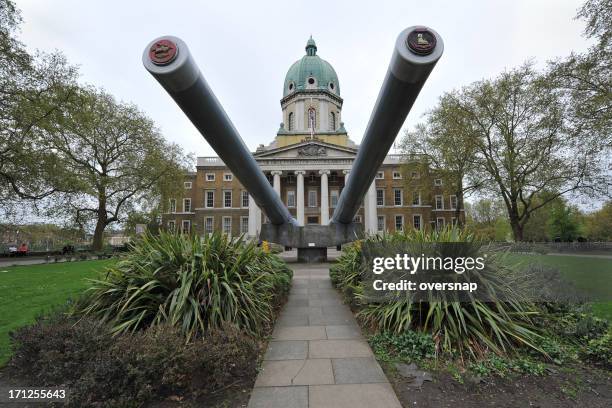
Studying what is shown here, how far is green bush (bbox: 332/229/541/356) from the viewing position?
12.7ft

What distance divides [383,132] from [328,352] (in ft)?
9.66

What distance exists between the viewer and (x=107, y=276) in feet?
16.1

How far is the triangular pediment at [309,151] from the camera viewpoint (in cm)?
4034

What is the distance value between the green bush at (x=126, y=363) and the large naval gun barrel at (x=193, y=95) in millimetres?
2331

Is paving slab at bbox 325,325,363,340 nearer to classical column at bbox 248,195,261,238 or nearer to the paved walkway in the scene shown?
the paved walkway

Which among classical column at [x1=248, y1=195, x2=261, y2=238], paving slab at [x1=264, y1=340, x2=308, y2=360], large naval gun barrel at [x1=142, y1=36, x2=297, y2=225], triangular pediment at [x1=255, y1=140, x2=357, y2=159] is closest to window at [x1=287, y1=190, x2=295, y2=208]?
classical column at [x1=248, y1=195, x2=261, y2=238]

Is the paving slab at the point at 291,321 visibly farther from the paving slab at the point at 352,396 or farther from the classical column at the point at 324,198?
the classical column at the point at 324,198

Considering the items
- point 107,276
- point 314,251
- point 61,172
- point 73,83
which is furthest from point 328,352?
point 73,83

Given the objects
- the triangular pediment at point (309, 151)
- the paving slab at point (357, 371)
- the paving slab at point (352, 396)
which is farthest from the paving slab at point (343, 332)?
the triangular pediment at point (309, 151)

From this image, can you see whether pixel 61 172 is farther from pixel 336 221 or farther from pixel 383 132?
pixel 383 132

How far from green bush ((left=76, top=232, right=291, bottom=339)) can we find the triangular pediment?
3598cm

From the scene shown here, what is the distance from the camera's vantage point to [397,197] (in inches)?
1768

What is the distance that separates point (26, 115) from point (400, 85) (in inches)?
697

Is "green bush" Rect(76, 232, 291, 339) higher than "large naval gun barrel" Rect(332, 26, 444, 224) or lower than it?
lower
